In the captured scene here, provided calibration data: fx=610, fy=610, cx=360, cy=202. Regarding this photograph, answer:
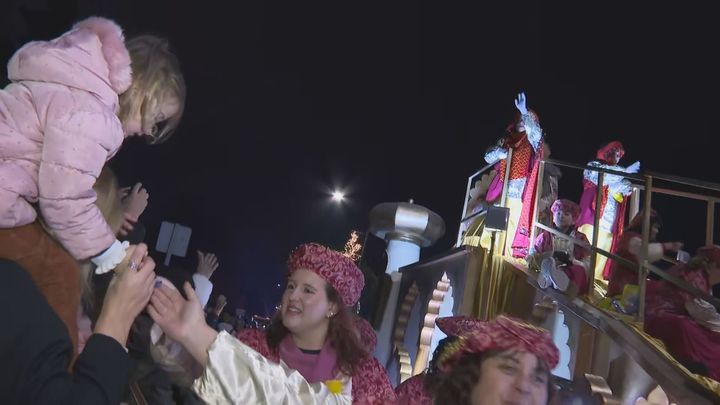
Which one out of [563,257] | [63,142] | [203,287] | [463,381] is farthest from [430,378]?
[563,257]

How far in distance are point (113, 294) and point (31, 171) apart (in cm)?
51

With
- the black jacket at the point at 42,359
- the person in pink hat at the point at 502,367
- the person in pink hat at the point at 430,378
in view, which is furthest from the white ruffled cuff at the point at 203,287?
the black jacket at the point at 42,359

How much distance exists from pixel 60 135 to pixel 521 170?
6.67 m

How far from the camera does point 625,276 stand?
5289 millimetres

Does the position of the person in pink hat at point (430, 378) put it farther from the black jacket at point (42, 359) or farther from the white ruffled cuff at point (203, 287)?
the black jacket at point (42, 359)

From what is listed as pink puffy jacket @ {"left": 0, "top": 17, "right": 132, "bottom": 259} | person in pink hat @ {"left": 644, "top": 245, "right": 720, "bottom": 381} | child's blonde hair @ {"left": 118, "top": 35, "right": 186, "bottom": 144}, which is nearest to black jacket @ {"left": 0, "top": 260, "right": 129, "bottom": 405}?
pink puffy jacket @ {"left": 0, "top": 17, "right": 132, "bottom": 259}

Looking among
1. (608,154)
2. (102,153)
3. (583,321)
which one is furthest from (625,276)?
(102,153)

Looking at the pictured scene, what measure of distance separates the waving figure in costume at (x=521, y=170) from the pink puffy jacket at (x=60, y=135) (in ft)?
19.8

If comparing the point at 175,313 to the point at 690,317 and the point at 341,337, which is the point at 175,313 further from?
the point at 690,317

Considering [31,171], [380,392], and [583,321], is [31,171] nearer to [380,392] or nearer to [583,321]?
[380,392]

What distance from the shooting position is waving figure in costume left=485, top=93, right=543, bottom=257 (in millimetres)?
7297

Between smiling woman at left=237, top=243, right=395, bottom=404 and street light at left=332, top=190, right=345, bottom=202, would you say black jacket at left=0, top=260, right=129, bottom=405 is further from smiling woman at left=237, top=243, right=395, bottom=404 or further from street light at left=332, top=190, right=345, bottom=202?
street light at left=332, top=190, right=345, bottom=202

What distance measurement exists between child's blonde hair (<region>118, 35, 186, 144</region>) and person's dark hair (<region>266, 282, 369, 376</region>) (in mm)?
1963

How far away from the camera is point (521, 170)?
300 inches
